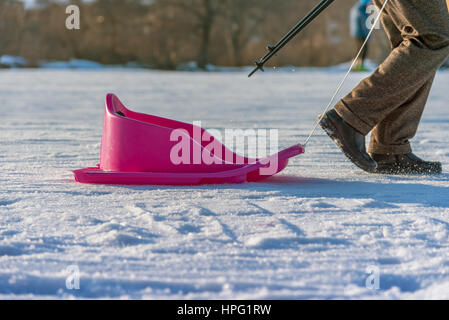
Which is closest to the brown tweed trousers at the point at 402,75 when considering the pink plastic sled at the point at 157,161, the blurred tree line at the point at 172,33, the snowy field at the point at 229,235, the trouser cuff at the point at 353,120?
the trouser cuff at the point at 353,120

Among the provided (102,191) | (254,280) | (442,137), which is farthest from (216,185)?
(442,137)

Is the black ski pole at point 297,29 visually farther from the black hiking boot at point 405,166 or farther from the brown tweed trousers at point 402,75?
the black hiking boot at point 405,166

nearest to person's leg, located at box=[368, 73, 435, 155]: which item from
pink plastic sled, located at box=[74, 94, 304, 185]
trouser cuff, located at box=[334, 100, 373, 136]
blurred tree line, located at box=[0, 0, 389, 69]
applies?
trouser cuff, located at box=[334, 100, 373, 136]

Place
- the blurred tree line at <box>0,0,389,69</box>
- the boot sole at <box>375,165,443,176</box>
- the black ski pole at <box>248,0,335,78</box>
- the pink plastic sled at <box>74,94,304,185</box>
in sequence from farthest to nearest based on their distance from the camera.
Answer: the blurred tree line at <box>0,0,389,69</box>, the boot sole at <box>375,165,443,176</box>, the black ski pole at <box>248,0,335,78</box>, the pink plastic sled at <box>74,94,304,185</box>

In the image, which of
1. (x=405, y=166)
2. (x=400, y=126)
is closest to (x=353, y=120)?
(x=400, y=126)

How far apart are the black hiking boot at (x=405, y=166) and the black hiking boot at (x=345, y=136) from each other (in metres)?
0.17

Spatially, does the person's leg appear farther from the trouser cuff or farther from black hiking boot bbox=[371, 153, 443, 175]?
the trouser cuff

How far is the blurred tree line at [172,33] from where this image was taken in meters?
22.1

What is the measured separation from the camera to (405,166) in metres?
2.58

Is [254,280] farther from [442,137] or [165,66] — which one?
[165,66]

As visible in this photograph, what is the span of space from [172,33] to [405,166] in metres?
22.7

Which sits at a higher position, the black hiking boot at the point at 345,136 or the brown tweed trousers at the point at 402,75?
the brown tweed trousers at the point at 402,75

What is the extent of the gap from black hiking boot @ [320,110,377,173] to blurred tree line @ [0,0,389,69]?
58.3 feet

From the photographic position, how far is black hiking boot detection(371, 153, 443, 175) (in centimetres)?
257
